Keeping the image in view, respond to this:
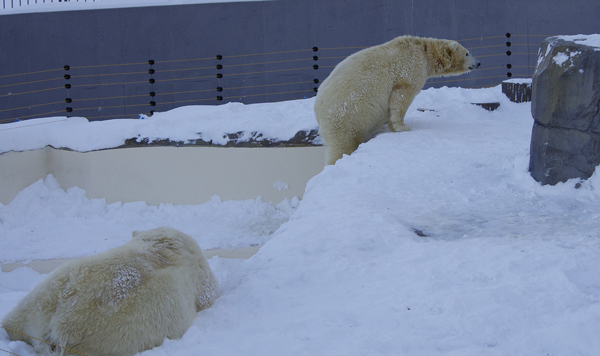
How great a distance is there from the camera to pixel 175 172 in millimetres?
6750

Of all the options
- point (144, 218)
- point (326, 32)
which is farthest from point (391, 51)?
point (326, 32)

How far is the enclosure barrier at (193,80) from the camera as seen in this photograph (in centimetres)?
1060

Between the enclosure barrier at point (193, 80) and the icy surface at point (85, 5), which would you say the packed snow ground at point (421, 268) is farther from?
the icy surface at point (85, 5)

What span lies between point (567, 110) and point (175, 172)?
488 cm

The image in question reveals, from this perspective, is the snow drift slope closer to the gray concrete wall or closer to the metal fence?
the gray concrete wall

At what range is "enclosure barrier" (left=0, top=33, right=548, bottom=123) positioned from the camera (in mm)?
10602

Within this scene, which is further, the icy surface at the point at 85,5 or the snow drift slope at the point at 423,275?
the icy surface at the point at 85,5

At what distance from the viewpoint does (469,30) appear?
34.4 ft

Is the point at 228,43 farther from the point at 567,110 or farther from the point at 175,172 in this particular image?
the point at 567,110

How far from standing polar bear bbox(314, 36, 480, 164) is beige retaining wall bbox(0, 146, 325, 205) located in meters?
1.13

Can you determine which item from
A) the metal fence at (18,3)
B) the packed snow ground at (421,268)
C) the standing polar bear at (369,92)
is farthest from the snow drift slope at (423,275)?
the metal fence at (18,3)

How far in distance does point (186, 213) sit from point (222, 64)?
16.5 feet

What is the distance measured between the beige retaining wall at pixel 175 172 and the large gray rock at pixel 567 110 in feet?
10.8

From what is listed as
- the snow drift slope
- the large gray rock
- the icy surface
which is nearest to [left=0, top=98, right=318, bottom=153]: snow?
the snow drift slope
